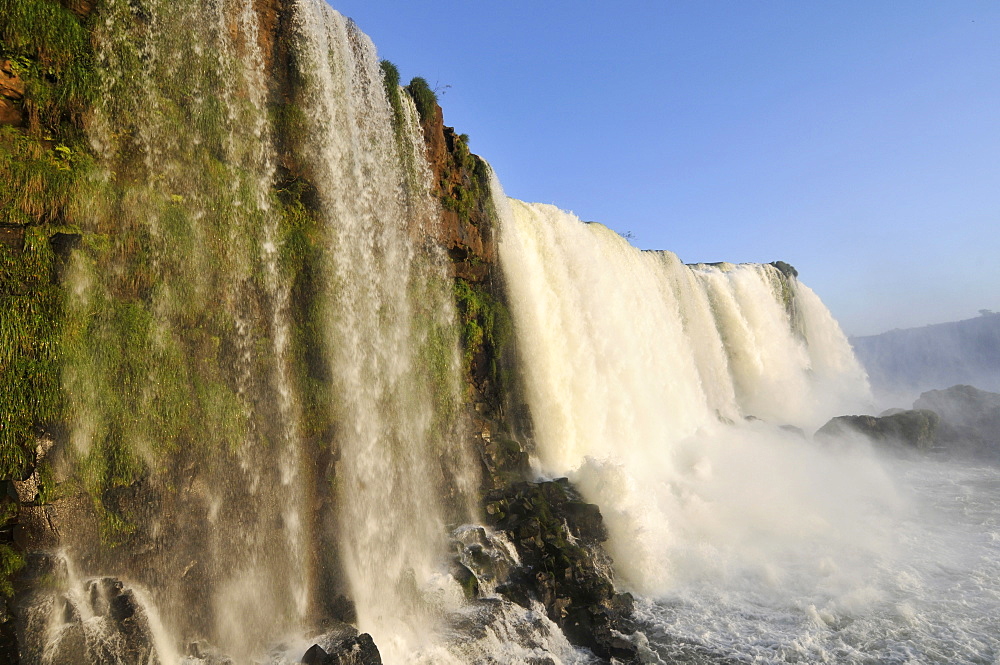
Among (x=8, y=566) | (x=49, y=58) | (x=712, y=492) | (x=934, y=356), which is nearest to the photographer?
(x=8, y=566)

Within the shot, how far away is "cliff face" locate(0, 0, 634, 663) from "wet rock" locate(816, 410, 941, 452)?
18616 mm

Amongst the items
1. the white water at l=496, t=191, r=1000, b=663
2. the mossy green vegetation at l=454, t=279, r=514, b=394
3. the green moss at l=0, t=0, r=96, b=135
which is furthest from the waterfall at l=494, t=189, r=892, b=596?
the green moss at l=0, t=0, r=96, b=135

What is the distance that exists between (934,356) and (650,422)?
7889cm

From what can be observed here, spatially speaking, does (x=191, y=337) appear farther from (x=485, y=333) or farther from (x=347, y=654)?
(x=485, y=333)

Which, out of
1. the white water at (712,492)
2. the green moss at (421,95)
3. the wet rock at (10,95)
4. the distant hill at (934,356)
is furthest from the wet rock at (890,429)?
the wet rock at (10,95)

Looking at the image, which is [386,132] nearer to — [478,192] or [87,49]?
[478,192]

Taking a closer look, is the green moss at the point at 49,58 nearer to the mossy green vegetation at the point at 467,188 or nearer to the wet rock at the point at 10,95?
the wet rock at the point at 10,95

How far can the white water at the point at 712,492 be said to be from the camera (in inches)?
382

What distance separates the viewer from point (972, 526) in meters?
14.4

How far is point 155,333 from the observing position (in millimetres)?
7867

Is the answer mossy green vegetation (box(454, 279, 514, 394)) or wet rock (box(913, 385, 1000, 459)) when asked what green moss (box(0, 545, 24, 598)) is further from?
wet rock (box(913, 385, 1000, 459))

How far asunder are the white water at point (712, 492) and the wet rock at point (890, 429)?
3.07ft

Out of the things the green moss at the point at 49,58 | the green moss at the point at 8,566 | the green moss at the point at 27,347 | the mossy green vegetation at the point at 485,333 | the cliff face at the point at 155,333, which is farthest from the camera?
the mossy green vegetation at the point at 485,333

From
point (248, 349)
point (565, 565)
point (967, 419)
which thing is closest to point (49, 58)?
point (248, 349)
